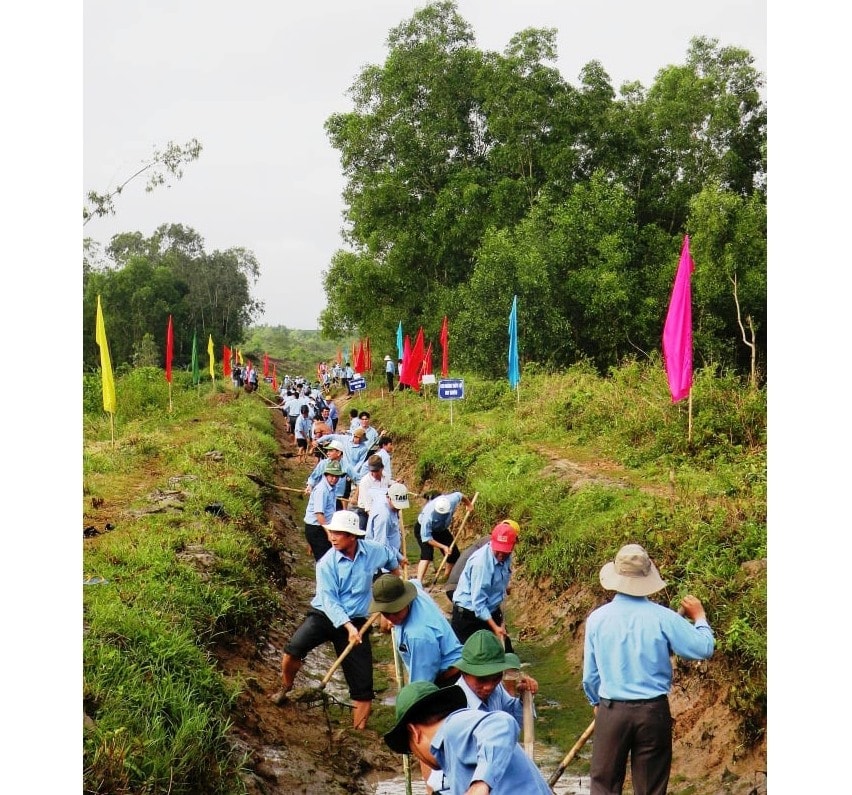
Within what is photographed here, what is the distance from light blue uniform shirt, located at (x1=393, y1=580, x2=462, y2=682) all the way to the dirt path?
1324 millimetres

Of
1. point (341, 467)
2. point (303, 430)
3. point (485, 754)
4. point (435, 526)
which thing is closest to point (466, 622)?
point (435, 526)

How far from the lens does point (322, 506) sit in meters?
9.26

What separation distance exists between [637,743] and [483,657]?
1209 mm

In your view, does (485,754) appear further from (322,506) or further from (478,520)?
(478,520)

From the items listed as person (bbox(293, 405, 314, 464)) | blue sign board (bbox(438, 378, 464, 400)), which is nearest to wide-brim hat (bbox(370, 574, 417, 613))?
blue sign board (bbox(438, 378, 464, 400))

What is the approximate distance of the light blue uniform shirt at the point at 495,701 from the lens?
A: 3.93 meters

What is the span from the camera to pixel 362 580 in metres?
6.41

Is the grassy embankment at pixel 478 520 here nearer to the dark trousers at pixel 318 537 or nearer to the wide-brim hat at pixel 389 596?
the dark trousers at pixel 318 537

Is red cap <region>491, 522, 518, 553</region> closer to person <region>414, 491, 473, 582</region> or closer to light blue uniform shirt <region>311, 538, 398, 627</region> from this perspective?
light blue uniform shirt <region>311, 538, 398, 627</region>

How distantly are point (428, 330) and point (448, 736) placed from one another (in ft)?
85.0

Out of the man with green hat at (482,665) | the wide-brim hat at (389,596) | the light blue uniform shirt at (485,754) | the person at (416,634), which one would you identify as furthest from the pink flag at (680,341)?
the light blue uniform shirt at (485,754)

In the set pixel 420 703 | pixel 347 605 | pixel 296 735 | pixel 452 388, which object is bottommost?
pixel 296 735

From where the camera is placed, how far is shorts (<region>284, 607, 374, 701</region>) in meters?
6.41

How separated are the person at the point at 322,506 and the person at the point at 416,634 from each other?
3.98 m
